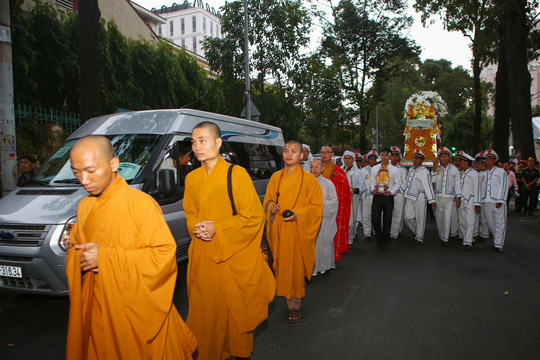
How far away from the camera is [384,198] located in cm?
847

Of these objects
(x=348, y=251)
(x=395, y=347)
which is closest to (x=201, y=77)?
(x=348, y=251)

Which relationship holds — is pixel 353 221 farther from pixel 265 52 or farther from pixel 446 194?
pixel 265 52

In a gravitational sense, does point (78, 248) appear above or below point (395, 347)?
above

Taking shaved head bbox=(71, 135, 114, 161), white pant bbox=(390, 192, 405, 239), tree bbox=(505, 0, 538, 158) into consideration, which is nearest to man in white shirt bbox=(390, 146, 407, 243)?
white pant bbox=(390, 192, 405, 239)

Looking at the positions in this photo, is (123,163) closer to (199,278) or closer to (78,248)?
(199,278)

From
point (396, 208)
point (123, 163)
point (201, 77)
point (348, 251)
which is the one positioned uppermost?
point (201, 77)

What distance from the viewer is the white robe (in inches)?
235

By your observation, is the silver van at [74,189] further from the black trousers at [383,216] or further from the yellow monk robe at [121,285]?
the black trousers at [383,216]

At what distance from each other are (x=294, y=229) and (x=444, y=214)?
5565 millimetres

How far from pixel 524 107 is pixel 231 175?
53.1 feet

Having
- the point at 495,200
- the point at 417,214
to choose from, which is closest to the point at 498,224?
the point at 495,200

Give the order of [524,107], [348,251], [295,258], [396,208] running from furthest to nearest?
[524,107] → [396,208] → [348,251] → [295,258]

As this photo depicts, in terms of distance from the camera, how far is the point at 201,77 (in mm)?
22531

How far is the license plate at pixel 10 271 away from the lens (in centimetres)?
434
